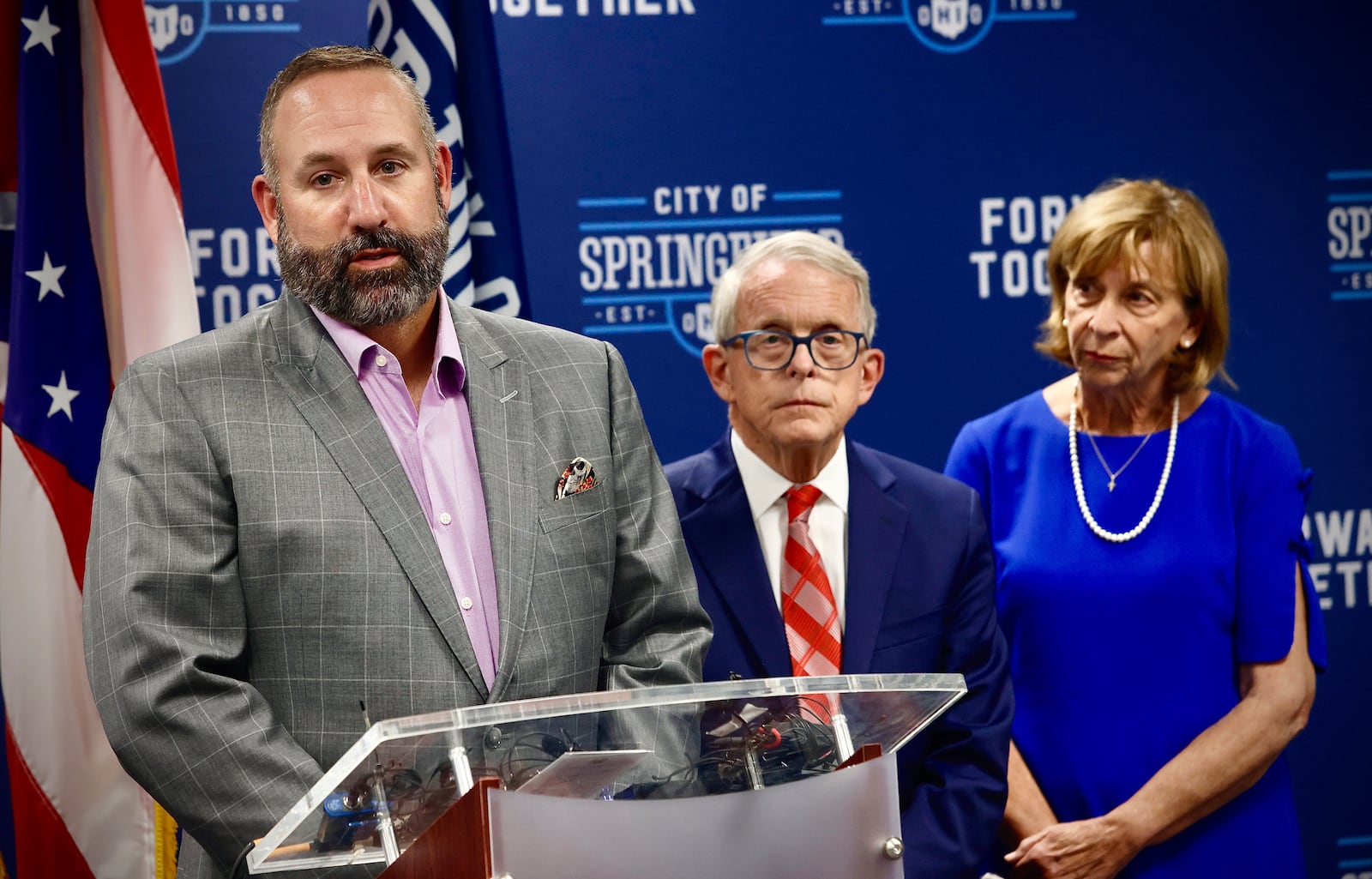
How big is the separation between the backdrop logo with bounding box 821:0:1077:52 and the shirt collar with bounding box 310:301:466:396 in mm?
2119

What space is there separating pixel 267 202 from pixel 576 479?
0.59 metres

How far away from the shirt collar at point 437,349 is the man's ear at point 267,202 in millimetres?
131

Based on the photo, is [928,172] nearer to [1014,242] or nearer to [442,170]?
[1014,242]

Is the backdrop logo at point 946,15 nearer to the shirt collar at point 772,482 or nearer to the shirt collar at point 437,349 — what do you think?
the shirt collar at point 772,482

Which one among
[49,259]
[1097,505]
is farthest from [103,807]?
[1097,505]

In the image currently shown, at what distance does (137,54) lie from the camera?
3.07 meters

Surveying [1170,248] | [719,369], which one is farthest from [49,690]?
[1170,248]

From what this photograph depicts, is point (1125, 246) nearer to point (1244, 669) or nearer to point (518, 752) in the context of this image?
point (1244, 669)

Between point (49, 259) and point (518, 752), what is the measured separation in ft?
6.99

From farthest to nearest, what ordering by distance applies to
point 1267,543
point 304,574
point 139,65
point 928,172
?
1. point 928,172
2. point 139,65
3. point 1267,543
4. point 304,574

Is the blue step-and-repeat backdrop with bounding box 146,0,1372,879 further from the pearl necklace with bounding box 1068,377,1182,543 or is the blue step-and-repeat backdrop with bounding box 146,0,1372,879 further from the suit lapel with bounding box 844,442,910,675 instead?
the suit lapel with bounding box 844,442,910,675

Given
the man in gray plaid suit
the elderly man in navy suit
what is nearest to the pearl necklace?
the elderly man in navy suit

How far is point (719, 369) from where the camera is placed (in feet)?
8.82

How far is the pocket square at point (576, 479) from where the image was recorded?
2.04 meters
